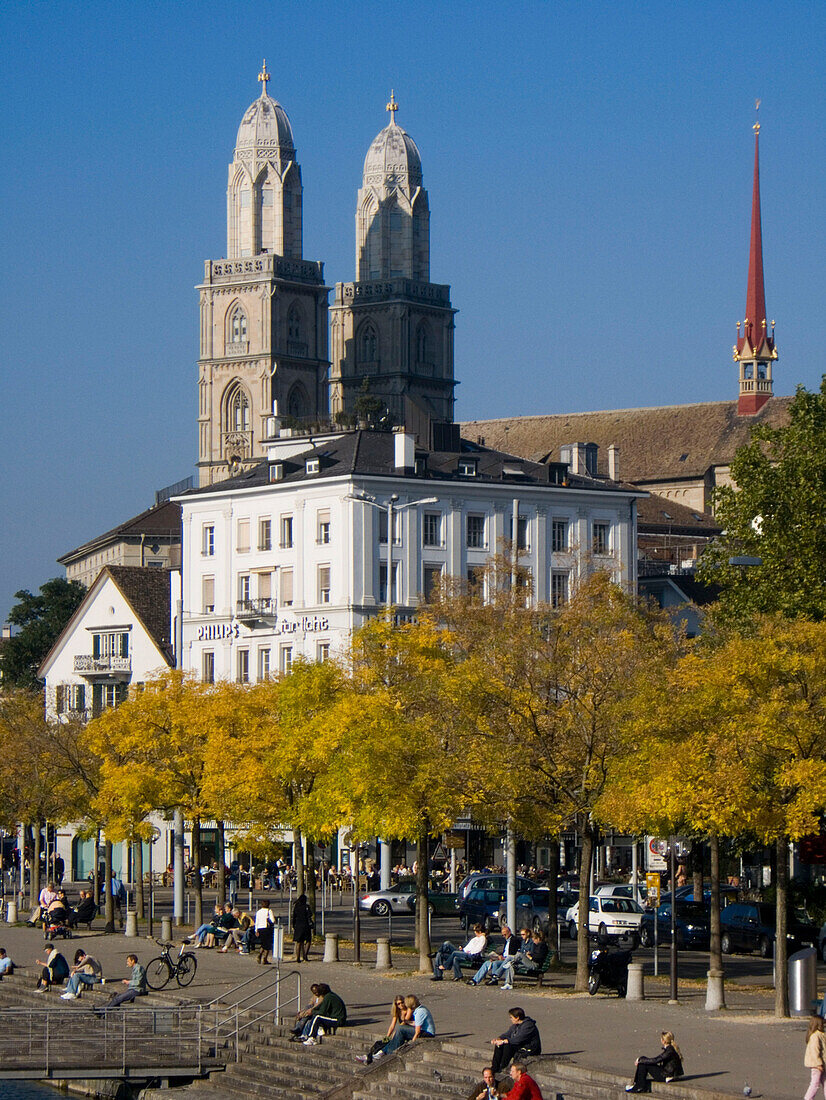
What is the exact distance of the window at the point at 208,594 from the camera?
100 m

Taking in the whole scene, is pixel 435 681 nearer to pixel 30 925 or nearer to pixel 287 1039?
pixel 287 1039

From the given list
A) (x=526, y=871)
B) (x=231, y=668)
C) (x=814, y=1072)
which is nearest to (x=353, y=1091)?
(x=814, y=1072)

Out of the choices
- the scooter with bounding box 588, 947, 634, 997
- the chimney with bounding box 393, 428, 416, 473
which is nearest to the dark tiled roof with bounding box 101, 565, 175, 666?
the chimney with bounding box 393, 428, 416, 473

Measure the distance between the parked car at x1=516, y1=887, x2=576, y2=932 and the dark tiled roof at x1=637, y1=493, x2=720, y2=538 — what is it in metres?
79.0

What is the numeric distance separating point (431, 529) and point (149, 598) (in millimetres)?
17733

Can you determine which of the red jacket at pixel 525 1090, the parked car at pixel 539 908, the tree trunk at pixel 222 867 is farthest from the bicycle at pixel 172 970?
the tree trunk at pixel 222 867

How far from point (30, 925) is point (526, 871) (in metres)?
23.7

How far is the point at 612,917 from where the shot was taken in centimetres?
6188

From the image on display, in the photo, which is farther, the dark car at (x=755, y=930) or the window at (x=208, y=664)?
the window at (x=208, y=664)

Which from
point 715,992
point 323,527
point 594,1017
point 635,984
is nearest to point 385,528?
point 323,527

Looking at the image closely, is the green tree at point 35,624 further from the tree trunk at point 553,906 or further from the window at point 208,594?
the tree trunk at point 553,906

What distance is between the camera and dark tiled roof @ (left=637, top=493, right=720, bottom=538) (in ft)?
495

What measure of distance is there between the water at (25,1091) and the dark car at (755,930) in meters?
19.5

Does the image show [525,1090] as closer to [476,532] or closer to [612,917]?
[612,917]
